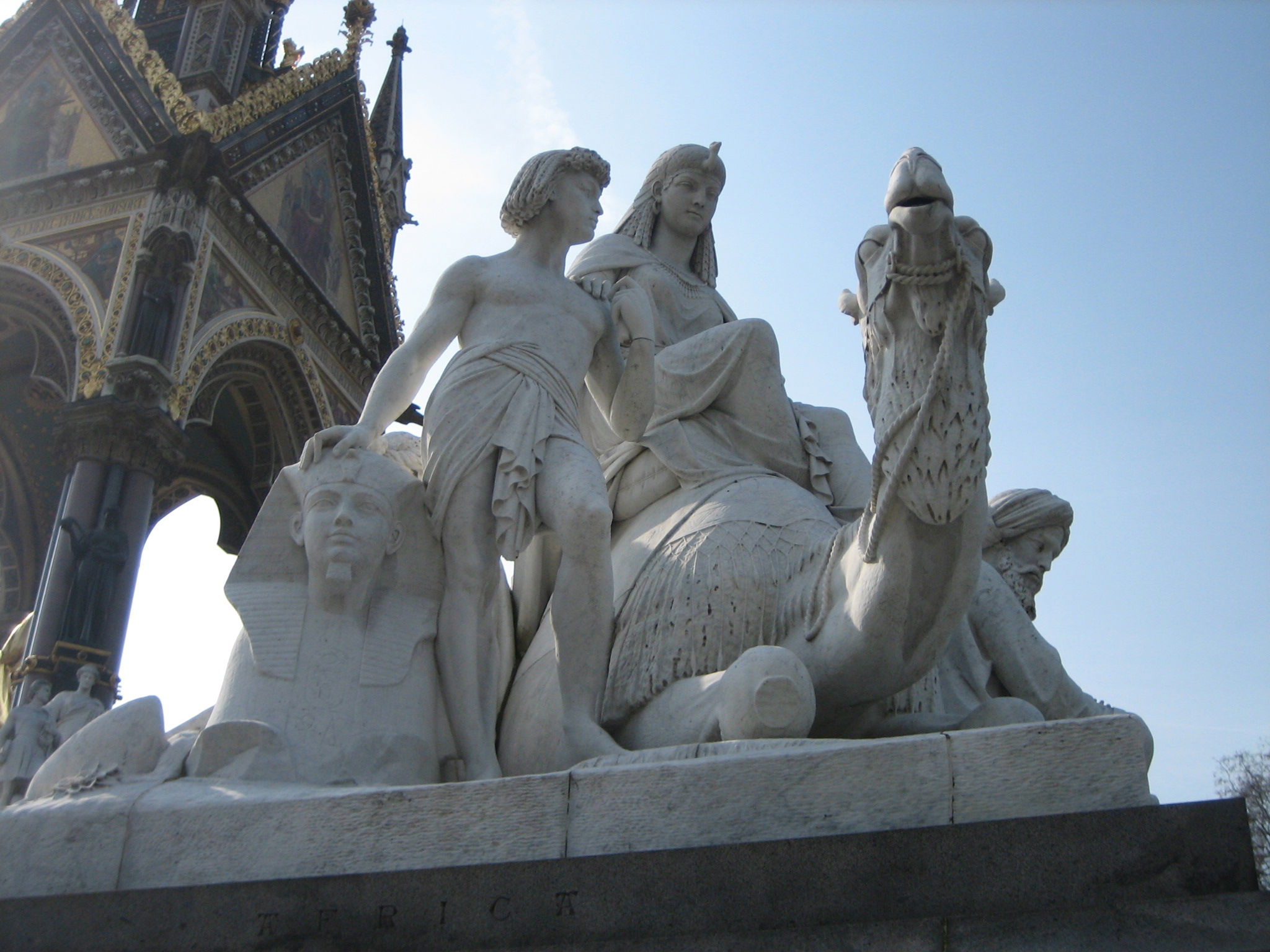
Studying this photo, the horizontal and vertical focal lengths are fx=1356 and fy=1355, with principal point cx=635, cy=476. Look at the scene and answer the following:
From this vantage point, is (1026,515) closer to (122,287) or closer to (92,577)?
(92,577)

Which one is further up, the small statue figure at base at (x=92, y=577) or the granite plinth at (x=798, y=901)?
the small statue figure at base at (x=92, y=577)

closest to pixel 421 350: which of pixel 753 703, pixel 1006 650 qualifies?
pixel 753 703

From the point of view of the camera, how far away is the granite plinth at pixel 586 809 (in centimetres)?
250

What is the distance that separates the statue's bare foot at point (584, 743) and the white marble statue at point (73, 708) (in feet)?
38.5

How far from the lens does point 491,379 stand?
3898 millimetres

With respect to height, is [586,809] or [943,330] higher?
[943,330]

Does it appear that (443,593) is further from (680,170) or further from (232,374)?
(232,374)

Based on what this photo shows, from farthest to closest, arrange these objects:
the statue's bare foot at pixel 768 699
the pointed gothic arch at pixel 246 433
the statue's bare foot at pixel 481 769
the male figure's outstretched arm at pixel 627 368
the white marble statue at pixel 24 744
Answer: the pointed gothic arch at pixel 246 433, the white marble statue at pixel 24 744, the male figure's outstretched arm at pixel 627 368, the statue's bare foot at pixel 481 769, the statue's bare foot at pixel 768 699

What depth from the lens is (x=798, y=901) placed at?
2346mm

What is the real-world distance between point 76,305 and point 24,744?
8.50 meters

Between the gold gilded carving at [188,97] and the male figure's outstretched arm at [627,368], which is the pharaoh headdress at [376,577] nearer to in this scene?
the male figure's outstretched arm at [627,368]

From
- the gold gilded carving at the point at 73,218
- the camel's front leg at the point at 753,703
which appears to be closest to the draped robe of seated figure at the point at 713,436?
the camel's front leg at the point at 753,703

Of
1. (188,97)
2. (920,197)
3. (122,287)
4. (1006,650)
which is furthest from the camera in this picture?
(188,97)

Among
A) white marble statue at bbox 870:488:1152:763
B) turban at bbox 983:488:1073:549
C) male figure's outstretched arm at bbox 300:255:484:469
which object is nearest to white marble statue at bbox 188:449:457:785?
male figure's outstretched arm at bbox 300:255:484:469
